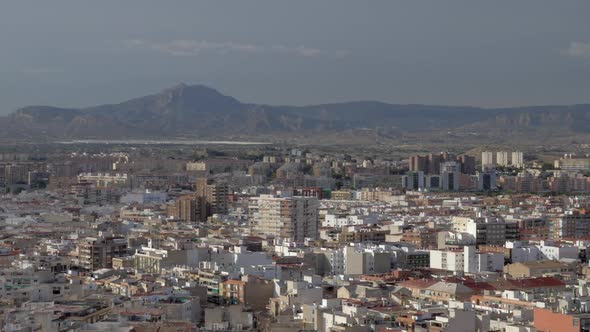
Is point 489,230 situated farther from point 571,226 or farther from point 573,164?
point 573,164

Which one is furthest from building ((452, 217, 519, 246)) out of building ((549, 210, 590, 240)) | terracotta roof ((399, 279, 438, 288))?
terracotta roof ((399, 279, 438, 288))

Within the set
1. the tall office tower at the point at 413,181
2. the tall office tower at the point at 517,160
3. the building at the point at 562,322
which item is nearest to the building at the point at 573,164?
the tall office tower at the point at 517,160

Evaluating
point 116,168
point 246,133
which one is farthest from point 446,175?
point 246,133

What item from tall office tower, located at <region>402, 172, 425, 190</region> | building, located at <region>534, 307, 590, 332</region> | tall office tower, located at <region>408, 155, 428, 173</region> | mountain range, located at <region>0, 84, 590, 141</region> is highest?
mountain range, located at <region>0, 84, 590, 141</region>

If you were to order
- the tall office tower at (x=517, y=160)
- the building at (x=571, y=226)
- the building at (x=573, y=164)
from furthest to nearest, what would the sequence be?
the tall office tower at (x=517, y=160) → the building at (x=573, y=164) → the building at (x=571, y=226)

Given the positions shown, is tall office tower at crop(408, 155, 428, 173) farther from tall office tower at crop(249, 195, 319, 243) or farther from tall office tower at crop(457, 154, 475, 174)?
tall office tower at crop(249, 195, 319, 243)

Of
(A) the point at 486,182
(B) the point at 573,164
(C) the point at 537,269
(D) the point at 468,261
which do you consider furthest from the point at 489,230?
(B) the point at 573,164

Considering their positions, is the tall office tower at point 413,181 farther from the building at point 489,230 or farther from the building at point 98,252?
the building at point 98,252
